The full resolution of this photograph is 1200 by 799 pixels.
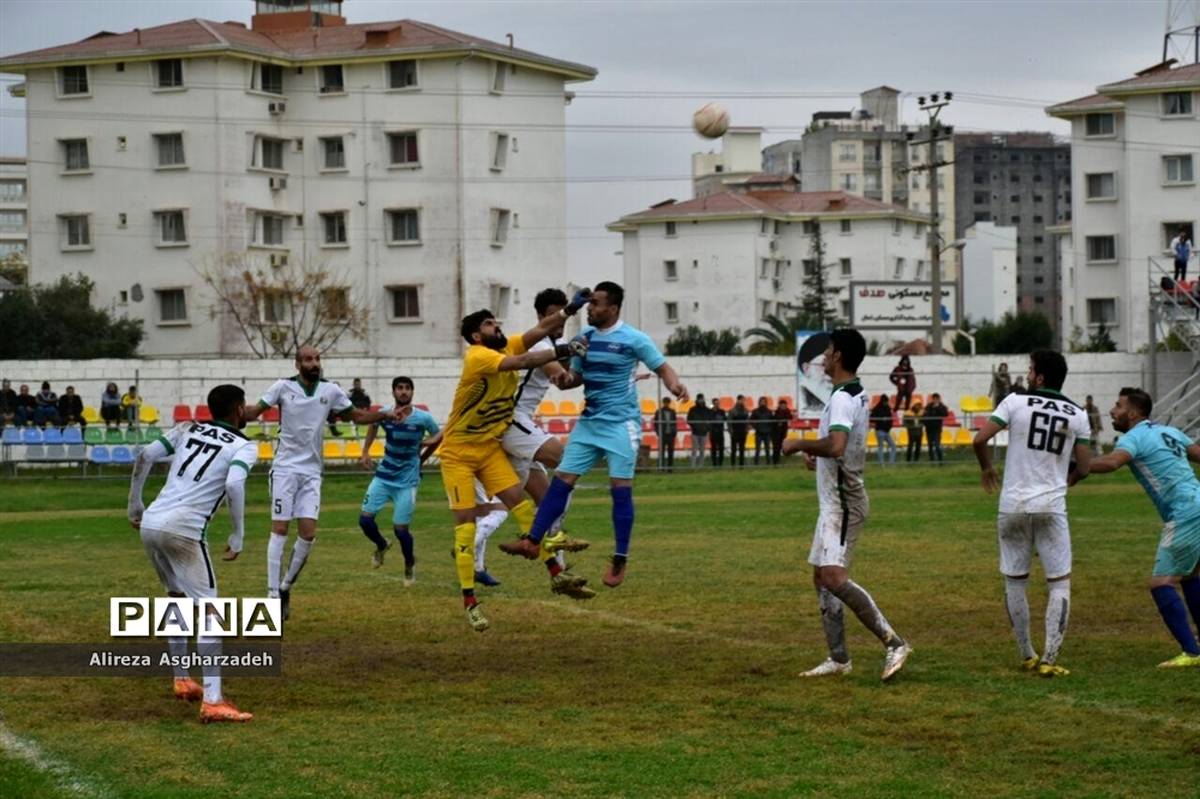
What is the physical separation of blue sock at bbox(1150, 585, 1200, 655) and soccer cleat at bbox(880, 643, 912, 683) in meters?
2.13

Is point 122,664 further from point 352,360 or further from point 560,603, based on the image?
point 352,360

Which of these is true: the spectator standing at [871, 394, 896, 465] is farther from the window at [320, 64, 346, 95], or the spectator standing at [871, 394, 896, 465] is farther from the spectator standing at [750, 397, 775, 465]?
the window at [320, 64, 346, 95]

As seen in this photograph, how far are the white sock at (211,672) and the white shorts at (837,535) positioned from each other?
166 inches

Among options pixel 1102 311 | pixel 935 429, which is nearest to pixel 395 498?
pixel 935 429

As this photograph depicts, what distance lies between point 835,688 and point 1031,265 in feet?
574

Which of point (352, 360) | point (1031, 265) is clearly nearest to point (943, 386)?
point (352, 360)

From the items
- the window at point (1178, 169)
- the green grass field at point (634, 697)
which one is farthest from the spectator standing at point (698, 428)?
the window at point (1178, 169)

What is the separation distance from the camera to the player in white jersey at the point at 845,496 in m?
12.8

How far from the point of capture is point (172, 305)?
240ft

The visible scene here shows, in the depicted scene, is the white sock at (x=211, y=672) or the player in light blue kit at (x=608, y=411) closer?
the white sock at (x=211, y=672)

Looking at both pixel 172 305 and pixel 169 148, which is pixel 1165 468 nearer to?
pixel 169 148

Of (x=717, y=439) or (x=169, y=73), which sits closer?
(x=717, y=439)

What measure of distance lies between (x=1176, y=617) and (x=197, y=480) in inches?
285

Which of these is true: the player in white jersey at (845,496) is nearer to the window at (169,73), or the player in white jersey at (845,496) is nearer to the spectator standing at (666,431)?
the spectator standing at (666,431)
